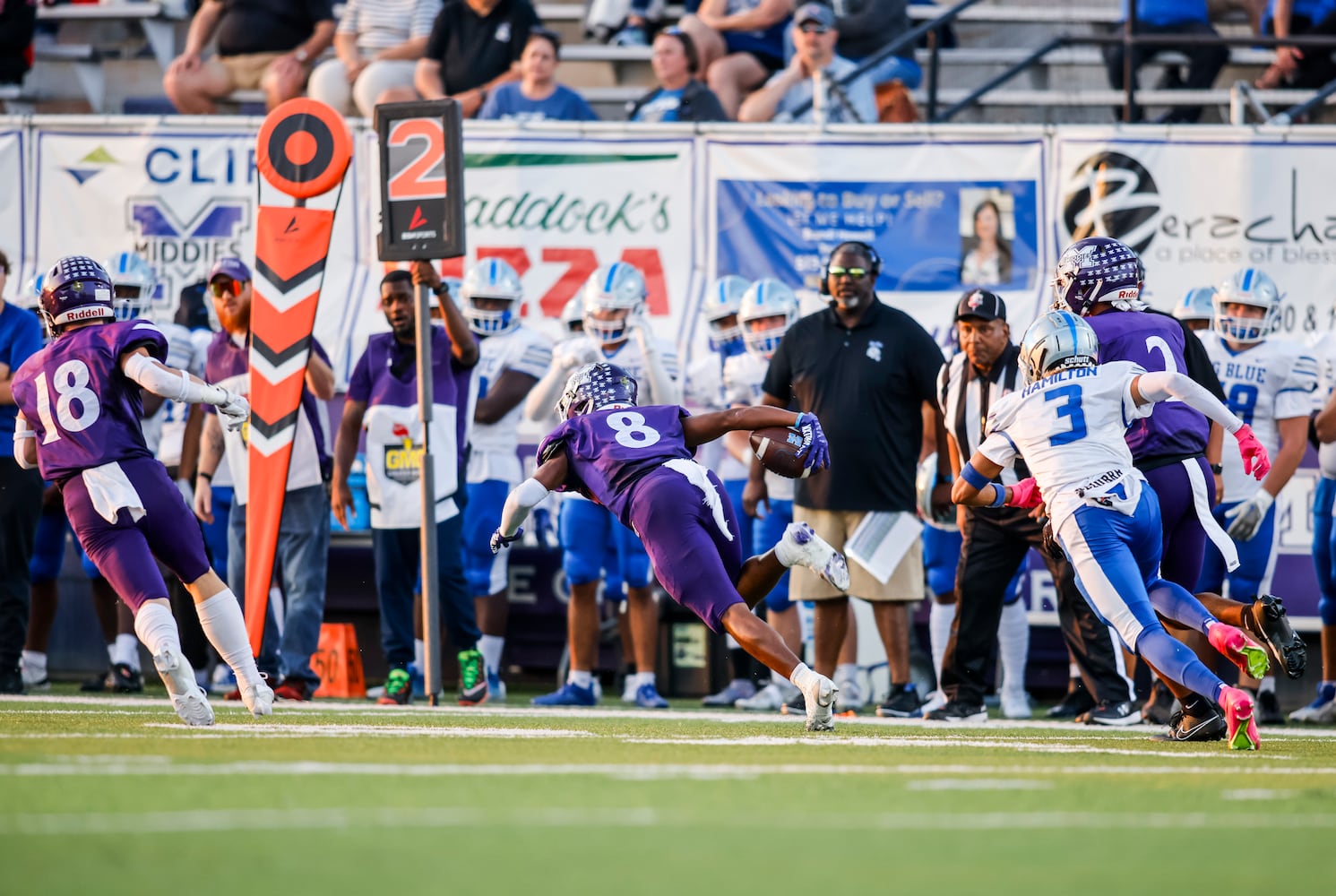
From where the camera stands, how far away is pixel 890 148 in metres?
11.9

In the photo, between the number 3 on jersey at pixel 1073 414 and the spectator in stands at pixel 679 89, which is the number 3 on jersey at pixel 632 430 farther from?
the spectator in stands at pixel 679 89

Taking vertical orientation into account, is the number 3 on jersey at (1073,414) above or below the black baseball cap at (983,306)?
below

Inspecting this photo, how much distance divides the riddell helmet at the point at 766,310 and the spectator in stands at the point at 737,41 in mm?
3236

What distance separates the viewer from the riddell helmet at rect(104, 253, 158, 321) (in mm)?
10680

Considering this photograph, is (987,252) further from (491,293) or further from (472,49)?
(472,49)

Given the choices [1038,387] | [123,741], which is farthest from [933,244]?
[123,741]

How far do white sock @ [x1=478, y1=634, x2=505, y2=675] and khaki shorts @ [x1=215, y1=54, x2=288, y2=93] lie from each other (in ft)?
19.5

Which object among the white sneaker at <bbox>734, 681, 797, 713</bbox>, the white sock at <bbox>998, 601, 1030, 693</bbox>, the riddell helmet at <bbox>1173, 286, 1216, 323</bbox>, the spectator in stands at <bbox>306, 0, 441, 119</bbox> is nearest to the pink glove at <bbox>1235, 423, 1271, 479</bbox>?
the white sock at <bbox>998, 601, 1030, 693</bbox>

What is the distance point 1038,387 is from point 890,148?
5076 mm

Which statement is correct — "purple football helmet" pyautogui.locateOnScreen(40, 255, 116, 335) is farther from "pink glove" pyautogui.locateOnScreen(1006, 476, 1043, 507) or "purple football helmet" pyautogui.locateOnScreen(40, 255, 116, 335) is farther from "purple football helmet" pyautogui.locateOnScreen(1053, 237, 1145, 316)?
"purple football helmet" pyautogui.locateOnScreen(1053, 237, 1145, 316)

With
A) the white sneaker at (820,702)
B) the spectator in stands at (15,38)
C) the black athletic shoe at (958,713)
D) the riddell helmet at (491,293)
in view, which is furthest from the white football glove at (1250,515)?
the spectator in stands at (15,38)

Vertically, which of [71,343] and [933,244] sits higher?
[933,244]

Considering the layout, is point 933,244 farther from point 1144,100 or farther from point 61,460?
point 61,460

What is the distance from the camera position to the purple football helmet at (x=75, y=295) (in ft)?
25.3
